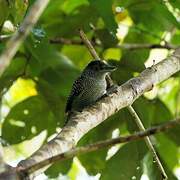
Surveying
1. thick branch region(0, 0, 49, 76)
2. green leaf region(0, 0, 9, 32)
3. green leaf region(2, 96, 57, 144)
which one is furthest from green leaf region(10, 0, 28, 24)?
thick branch region(0, 0, 49, 76)

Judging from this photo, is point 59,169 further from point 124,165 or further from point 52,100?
point 124,165

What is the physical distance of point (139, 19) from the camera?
16.9ft

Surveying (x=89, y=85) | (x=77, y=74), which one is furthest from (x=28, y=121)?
(x=89, y=85)

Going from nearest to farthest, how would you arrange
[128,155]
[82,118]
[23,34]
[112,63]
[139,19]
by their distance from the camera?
[23,34], [82,118], [128,155], [112,63], [139,19]

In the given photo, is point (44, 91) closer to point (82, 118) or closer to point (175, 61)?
point (175, 61)

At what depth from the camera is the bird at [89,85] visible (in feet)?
14.0

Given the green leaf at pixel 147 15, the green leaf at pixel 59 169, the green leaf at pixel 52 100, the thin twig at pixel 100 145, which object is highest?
the green leaf at pixel 147 15

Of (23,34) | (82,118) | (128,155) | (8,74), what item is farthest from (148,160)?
(23,34)

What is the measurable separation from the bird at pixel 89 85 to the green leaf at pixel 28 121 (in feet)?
1.62

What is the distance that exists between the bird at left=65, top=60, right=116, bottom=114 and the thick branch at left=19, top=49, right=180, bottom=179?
723 mm

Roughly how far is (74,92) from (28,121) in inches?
26.3

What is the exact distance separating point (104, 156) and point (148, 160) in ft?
1.57

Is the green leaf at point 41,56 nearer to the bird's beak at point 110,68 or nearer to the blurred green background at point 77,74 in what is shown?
the blurred green background at point 77,74

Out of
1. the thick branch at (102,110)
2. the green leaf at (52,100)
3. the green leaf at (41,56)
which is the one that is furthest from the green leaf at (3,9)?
the green leaf at (52,100)
